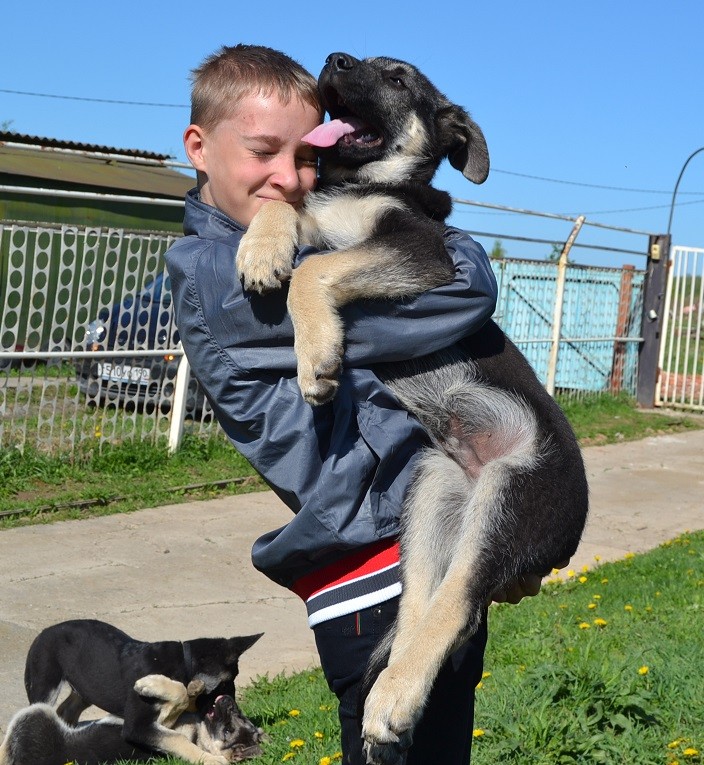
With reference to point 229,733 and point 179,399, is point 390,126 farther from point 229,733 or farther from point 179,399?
point 179,399

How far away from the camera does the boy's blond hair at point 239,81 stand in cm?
246

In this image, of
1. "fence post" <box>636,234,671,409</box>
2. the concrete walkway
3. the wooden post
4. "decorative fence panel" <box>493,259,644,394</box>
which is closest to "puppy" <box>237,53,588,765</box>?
the concrete walkway

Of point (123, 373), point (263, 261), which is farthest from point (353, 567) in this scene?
point (123, 373)

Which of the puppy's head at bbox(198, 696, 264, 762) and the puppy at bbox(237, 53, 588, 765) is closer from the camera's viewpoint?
the puppy at bbox(237, 53, 588, 765)

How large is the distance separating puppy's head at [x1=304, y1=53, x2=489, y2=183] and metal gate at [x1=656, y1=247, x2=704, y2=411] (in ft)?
35.5

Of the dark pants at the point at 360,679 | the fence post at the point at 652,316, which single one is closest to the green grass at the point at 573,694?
the dark pants at the point at 360,679

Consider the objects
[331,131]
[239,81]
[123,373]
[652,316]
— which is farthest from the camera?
[652,316]

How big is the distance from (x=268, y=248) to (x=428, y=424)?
2.03ft

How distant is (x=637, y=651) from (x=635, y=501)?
169 inches

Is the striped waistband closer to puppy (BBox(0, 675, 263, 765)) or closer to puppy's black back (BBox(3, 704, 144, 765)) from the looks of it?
puppy (BBox(0, 675, 263, 765))

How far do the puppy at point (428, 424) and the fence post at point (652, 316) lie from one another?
1135 centimetres

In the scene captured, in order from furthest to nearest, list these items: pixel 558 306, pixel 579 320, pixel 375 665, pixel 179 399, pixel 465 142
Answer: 1. pixel 579 320
2. pixel 558 306
3. pixel 179 399
4. pixel 465 142
5. pixel 375 665

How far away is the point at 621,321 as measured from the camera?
13594 mm

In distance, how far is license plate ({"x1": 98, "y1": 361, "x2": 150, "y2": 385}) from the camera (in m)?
7.78
